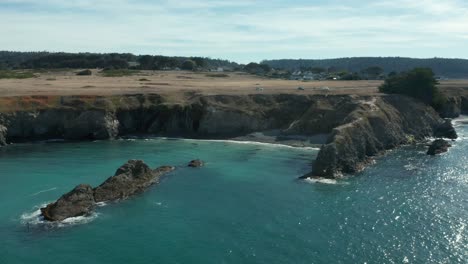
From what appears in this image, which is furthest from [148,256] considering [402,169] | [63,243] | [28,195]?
[402,169]

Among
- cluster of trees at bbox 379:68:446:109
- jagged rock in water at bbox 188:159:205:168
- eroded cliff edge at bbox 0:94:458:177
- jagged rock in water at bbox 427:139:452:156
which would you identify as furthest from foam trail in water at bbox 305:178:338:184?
cluster of trees at bbox 379:68:446:109

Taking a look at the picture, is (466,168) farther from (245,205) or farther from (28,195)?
(28,195)

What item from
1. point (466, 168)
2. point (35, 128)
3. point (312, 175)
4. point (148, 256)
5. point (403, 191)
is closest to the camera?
point (148, 256)

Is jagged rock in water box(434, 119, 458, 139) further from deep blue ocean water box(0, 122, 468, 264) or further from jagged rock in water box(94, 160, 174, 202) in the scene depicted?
jagged rock in water box(94, 160, 174, 202)

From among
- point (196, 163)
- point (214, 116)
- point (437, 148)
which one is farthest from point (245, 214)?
point (214, 116)

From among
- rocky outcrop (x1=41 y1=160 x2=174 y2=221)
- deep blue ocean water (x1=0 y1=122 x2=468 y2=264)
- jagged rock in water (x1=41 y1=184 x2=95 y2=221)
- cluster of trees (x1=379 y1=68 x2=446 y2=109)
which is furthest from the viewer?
cluster of trees (x1=379 y1=68 x2=446 y2=109)
